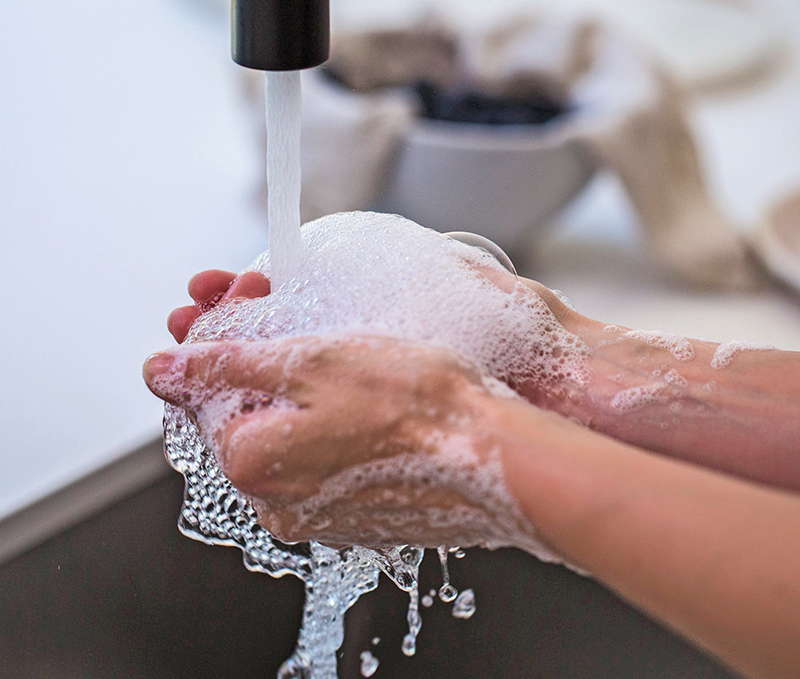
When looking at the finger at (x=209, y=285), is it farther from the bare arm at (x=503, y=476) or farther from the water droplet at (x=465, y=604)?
the water droplet at (x=465, y=604)

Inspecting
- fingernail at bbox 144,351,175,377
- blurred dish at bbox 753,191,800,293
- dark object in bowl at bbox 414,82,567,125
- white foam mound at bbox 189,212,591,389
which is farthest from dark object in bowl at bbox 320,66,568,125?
fingernail at bbox 144,351,175,377

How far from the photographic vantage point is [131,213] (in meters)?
0.73

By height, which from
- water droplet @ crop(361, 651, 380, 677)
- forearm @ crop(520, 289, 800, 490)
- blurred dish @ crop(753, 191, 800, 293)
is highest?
forearm @ crop(520, 289, 800, 490)

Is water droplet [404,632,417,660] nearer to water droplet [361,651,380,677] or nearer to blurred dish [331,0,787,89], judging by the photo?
water droplet [361,651,380,677]

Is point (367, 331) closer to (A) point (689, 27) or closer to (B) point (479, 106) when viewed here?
(B) point (479, 106)

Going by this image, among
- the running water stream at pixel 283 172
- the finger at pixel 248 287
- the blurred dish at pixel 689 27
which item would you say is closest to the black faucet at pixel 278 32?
the running water stream at pixel 283 172

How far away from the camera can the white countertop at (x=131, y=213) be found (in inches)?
22.5

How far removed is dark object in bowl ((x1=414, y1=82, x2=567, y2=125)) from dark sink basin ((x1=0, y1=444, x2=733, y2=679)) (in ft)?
1.10

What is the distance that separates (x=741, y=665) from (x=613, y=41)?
583 mm

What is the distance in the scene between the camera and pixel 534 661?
1.76ft

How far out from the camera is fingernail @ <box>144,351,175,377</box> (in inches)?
13.6

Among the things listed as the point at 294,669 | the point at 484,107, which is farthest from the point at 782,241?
the point at 294,669

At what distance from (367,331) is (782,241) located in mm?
479

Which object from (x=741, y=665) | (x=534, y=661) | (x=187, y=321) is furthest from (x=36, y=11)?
(x=741, y=665)
